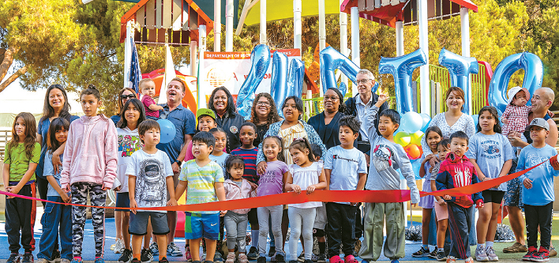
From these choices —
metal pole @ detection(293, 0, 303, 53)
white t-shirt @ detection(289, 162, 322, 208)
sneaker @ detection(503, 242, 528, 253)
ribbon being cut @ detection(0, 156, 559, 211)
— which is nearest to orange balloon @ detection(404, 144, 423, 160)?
sneaker @ detection(503, 242, 528, 253)

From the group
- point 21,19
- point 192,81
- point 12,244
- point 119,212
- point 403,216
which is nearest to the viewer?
point 403,216

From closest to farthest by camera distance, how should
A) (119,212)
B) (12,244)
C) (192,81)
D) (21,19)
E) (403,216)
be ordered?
(403,216) → (12,244) → (119,212) → (192,81) → (21,19)

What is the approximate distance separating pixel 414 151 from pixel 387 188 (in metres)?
1.97

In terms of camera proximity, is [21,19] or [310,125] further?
[21,19]

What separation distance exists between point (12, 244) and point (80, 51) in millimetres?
14948

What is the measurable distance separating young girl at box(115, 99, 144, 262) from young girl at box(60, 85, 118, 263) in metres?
0.28

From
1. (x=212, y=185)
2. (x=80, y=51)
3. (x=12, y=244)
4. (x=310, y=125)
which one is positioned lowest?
(x=12, y=244)

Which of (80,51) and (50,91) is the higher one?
(80,51)

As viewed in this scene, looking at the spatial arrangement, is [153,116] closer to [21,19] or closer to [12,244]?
[12,244]

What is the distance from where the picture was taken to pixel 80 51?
18953 millimetres

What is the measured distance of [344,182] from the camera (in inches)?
194

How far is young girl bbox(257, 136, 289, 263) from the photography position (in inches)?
199

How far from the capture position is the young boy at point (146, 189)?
484cm

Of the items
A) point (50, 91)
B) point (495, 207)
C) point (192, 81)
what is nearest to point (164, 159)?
point (50, 91)
